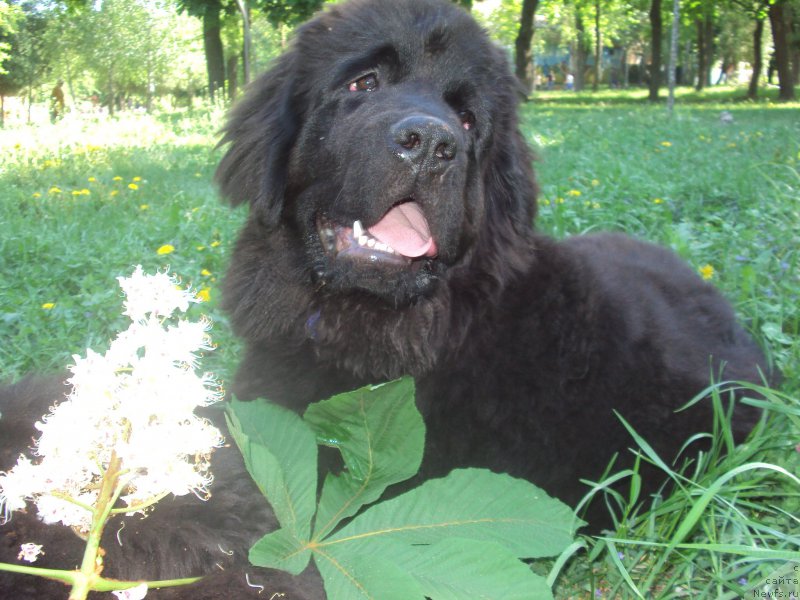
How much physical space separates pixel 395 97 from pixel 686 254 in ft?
6.75

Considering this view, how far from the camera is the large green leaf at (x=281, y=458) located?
3.57ft

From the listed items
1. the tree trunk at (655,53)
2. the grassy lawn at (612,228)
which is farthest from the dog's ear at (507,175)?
the tree trunk at (655,53)

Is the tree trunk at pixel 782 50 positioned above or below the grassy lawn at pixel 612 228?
above

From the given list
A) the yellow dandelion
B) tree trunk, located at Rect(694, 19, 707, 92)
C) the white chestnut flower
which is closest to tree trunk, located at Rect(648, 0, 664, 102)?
tree trunk, located at Rect(694, 19, 707, 92)

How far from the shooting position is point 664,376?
232 cm

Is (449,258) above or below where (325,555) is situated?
above

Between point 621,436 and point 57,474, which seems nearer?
point 57,474

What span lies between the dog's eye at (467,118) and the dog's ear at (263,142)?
0.53 m

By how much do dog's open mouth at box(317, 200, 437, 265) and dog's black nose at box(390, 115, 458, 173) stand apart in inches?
6.2

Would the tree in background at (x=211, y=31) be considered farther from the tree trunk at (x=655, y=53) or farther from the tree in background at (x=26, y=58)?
the tree trunk at (x=655, y=53)

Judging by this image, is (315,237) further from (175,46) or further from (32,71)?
(175,46)

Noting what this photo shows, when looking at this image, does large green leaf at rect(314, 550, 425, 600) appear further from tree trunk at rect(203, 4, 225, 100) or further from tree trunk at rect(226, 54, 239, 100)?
tree trunk at rect(203, 4, 225, 100)

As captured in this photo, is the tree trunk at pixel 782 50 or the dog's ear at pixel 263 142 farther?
the tree trunk at pixel 782 50

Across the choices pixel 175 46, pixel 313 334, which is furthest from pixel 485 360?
pixel 175 46
